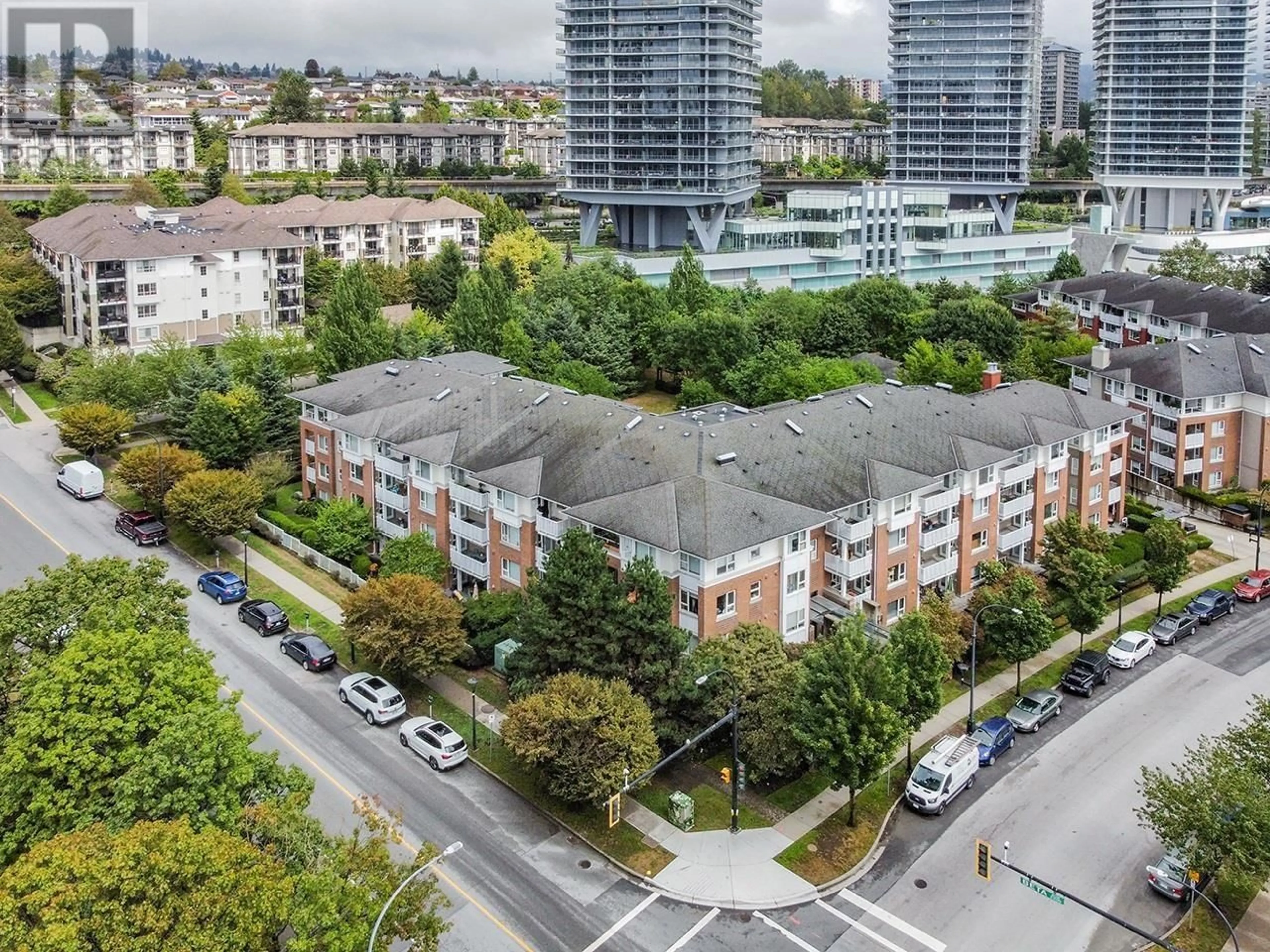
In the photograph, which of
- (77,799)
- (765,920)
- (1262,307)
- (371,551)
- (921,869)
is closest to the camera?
(77,799)

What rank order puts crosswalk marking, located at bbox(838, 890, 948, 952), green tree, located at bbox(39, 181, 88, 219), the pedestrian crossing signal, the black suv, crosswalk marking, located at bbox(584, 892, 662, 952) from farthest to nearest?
green tree, located at bbox(39, 181, 88, 219)
the black suv
crosswalk marking, located at bbox(838, 890, 948, 952)
crosswalk marking, located at bbox(584, 892, 662, 952)
the pedestrian crossing signal

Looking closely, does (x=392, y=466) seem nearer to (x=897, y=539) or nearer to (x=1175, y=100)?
(x=897, y=539)

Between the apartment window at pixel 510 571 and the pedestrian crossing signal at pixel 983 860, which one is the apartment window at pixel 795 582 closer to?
the apartment window at pixel 510 571

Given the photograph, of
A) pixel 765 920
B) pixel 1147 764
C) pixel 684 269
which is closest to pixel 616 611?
pixel 765 920

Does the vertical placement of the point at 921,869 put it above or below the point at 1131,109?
below

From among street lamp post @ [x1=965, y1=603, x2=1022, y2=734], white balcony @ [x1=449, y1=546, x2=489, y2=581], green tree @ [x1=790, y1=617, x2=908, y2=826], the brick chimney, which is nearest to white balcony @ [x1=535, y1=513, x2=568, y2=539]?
white balcony @ [x1=449, y1=546, x2=489, y2=581]

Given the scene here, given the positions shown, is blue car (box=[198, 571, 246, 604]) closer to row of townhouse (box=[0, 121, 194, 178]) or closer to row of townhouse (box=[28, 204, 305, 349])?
row of townhouse (box=[28, 204, 305, 349])

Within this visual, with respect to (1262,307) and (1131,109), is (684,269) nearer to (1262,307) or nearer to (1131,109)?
(1262,307)
